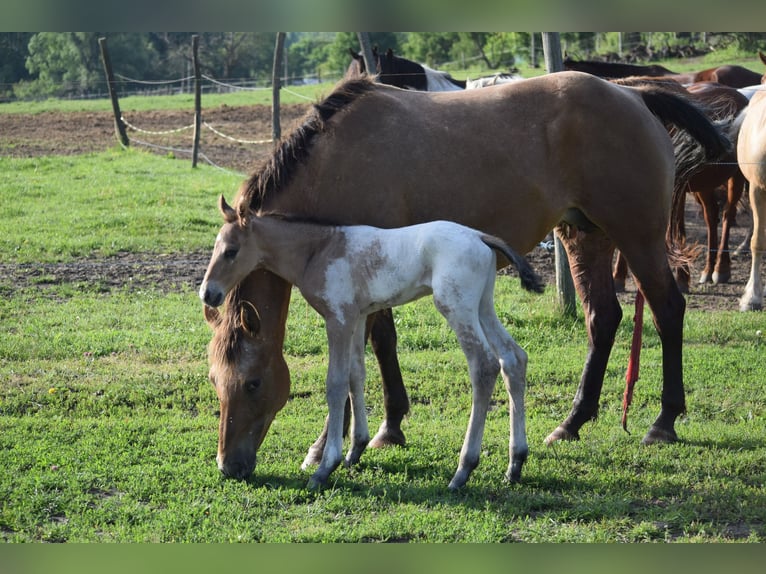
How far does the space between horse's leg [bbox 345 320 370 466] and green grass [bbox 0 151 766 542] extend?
12 cm

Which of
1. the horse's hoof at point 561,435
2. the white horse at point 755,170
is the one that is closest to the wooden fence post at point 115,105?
the white horse at point 755,170

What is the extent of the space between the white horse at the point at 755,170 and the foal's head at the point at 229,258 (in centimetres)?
547

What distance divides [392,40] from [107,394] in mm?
32392

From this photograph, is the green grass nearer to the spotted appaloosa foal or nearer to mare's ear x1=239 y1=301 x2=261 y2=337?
the spotted appaloosa foal

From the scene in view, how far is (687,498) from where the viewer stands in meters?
4.68

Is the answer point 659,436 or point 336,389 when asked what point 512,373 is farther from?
point 659,436

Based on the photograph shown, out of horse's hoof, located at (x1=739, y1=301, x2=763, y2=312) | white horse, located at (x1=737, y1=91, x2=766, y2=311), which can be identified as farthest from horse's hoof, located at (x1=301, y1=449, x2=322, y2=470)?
horse's hoof, located at (x1=739, y1=301, x2=763, y2=312)

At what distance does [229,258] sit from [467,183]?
60.2 inches

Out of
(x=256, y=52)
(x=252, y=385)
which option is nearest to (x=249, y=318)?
(x=252, y=385)

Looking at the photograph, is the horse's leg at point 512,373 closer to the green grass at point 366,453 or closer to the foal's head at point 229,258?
the green grass at point 366,453

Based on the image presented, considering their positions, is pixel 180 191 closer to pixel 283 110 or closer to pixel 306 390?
pixel 306 390

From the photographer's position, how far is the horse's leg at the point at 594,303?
6.05 meters

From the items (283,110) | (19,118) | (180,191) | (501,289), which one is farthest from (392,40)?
(501,289)

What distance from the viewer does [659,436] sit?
5625 millimetres
